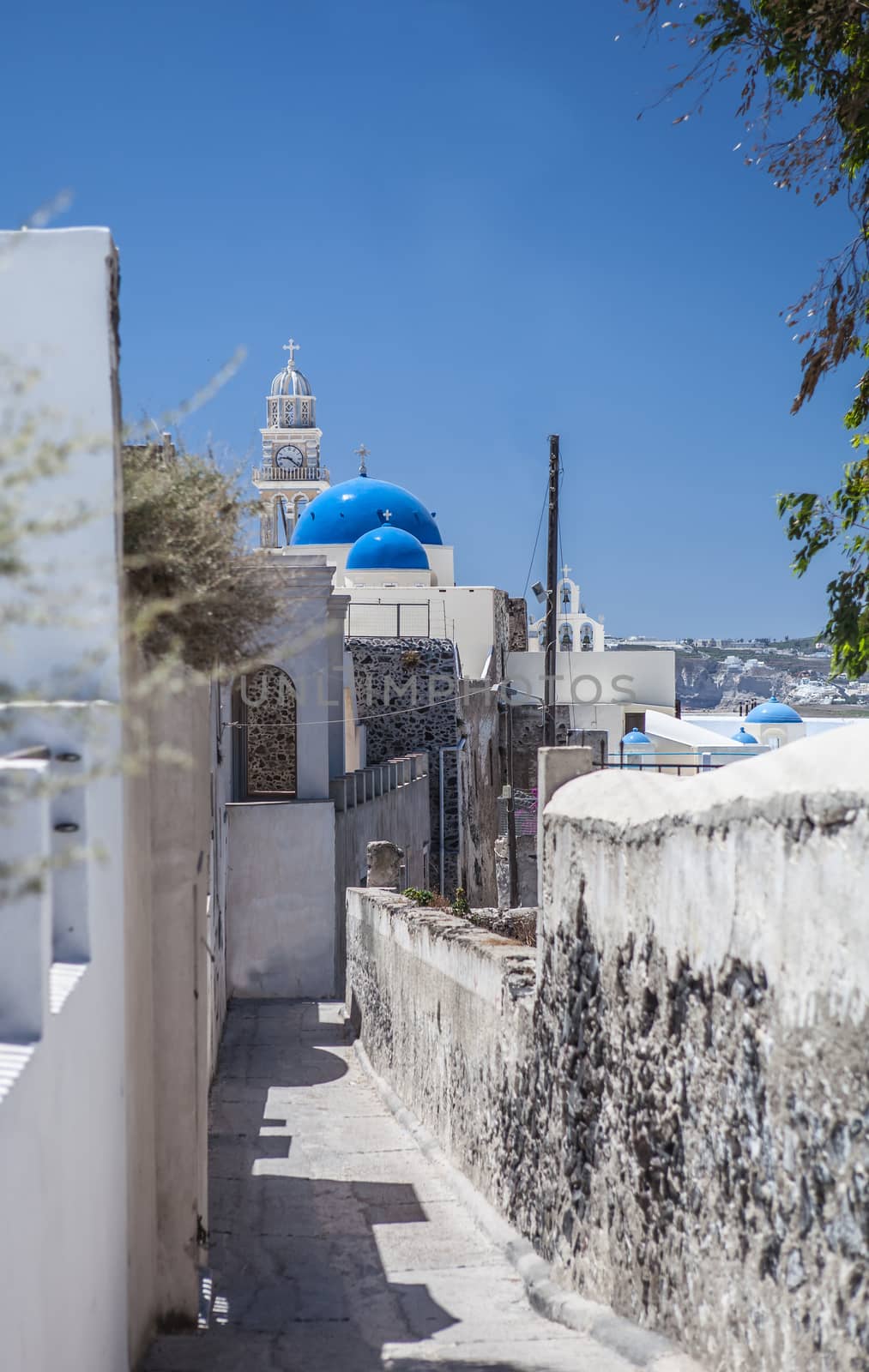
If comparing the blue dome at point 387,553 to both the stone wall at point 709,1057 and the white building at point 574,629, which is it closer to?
the white building at point 574,629

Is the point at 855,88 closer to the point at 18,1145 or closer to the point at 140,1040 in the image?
the point at 140,1040

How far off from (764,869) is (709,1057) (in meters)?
0.65

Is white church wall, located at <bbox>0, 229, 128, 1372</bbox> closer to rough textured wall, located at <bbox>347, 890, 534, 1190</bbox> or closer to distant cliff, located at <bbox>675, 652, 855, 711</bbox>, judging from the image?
rough textured wall, located at <bbox>347, 890, 534, 1190</bbox>

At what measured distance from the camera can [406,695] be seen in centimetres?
2238

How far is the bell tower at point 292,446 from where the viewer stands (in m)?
39.3

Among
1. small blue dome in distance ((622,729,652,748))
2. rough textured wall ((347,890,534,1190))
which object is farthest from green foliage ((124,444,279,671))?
small blue dome in distance ((622,729,652,748))

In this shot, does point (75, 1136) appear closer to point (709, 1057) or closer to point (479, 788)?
point (709, 1057)

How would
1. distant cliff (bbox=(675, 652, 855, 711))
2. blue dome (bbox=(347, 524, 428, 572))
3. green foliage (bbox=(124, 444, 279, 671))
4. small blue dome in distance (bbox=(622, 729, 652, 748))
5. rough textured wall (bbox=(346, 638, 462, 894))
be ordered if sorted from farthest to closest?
1. distant cliff (bbox=(675, 652, 855, 711))
2. blue dome (bbox=(347, 524, 428, 572))
3. small blue dome in distance (bbox=(622, 729, 652, 748))
4. rough textured wall (bbox=(346, 638, 462, 894))
5. green foliage (bbox=(124, 444, 279, 671))

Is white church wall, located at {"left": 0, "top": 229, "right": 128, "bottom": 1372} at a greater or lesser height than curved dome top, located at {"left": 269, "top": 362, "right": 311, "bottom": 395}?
lesser

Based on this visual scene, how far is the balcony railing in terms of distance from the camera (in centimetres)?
3954

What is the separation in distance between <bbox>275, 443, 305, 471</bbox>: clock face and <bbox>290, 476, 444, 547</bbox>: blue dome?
24.1 ft

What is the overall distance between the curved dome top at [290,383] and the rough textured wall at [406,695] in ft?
68.7

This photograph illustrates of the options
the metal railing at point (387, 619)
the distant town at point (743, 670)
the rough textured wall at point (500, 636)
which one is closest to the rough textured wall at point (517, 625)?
the rough textured wall at point (500, 636)

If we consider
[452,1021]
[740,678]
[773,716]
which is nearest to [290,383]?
[773,716]
